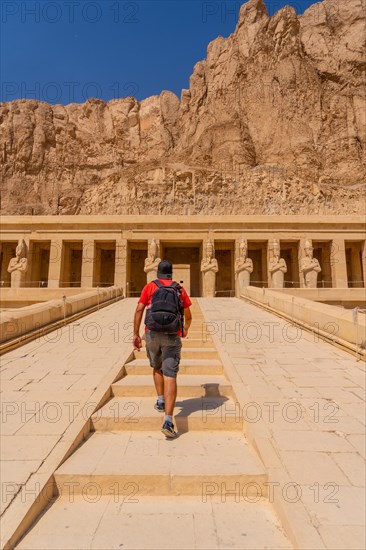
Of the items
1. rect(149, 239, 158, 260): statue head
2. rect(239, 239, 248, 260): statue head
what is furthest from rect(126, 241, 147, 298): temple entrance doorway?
rect(239, 239, 248, 260): statue head

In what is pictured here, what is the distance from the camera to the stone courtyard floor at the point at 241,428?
2.21 m

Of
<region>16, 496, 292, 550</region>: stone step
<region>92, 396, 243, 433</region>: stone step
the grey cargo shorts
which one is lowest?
<region>16, 496, 292, 550</region>: stone step

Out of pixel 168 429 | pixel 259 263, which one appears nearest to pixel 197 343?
pixel 168 429

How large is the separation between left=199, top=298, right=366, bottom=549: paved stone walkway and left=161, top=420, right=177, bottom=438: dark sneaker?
711 mm

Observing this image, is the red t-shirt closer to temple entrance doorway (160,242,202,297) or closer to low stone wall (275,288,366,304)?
low stone wall (275,288,366,304)

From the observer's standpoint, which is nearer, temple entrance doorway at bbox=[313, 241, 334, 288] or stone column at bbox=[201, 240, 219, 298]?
stone column at bbox=[201, 240, 219, 298]

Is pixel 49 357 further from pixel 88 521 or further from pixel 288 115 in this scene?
pixel 288 115

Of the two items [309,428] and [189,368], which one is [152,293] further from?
[309,428]

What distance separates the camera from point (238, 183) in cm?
4381

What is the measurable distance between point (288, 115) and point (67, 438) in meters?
56.1

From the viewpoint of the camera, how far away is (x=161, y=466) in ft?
8.90

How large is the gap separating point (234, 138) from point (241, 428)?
5088cm

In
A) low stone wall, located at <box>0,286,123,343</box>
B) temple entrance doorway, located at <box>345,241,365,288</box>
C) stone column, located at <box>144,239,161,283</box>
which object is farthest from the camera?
temple entrance doorway, located at <box>345,241,365,288</box>

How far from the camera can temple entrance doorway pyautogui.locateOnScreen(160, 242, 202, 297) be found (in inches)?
891
